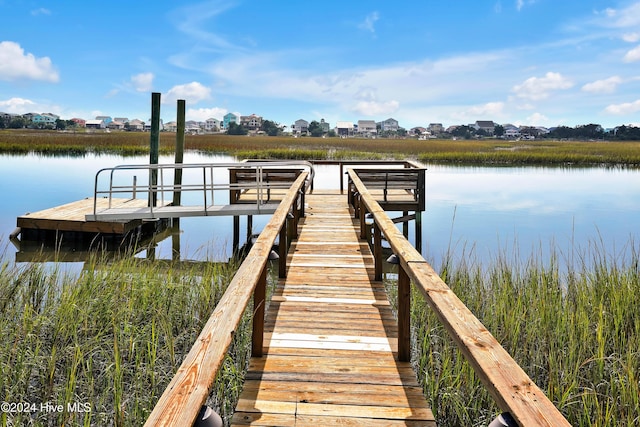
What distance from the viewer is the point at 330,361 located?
3146 millimetres

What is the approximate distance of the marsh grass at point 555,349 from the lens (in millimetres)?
3217

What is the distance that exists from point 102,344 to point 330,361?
238 centimetres

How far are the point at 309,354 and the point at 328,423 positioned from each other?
2.80 feet

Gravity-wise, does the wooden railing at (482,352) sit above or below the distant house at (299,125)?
Result: below

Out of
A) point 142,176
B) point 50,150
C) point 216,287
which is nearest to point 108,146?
point 50,150

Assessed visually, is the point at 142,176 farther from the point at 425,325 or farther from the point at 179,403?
the point at 179,403

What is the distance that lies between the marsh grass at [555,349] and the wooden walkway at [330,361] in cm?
56

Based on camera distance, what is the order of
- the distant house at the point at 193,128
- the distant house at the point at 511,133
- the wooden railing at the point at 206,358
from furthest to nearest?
1. the distant house at the point at 193,128
2. the distant house at the point at 511,133
3. the wooden railing at the point at 206,358

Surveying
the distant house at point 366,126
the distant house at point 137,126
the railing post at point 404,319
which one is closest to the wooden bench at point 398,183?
the railing post at point 404,319

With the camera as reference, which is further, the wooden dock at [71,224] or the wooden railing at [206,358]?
the wooden dock at [71,224]

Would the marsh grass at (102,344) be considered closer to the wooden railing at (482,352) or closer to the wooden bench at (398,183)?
the wooden railing at (482,352)

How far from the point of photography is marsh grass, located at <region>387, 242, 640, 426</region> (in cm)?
322

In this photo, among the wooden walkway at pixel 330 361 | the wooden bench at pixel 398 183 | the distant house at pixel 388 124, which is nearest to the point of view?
the wooden walkway at pixel 330 361

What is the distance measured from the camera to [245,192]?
12.7 m
